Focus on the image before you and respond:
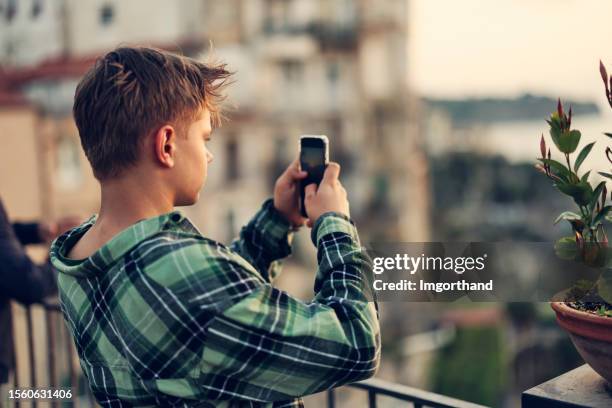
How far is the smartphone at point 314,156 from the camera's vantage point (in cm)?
117

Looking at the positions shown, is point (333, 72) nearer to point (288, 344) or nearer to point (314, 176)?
point (314, 176)

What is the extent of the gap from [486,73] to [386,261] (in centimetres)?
3264

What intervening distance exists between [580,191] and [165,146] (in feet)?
1.82

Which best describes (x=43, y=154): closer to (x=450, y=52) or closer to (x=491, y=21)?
(x=450, y=52)

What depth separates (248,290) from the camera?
0.92 metres

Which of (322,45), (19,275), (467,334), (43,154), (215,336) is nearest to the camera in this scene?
(215,336)

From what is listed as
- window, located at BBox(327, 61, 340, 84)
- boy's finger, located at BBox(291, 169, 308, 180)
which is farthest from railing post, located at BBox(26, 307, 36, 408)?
window, located at BBox(327, 61, 340, 84)

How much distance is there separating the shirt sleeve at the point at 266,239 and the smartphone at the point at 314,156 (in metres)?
0.14

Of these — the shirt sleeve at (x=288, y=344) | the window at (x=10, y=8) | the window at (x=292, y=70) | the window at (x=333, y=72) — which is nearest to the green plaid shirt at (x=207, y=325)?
the shirt sleeve at (x=288, y=344)

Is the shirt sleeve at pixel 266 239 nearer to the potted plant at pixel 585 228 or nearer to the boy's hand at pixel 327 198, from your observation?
the boy's hand at pixel 327 198

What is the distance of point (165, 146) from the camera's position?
0.96 meters

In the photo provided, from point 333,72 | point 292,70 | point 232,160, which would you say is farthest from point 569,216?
point 333,72

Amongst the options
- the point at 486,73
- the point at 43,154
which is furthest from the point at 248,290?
the point at 486,73

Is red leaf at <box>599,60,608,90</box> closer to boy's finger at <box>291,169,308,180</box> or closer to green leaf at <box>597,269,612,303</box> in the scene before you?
green leaf at <box>597,269,612,303</box>
